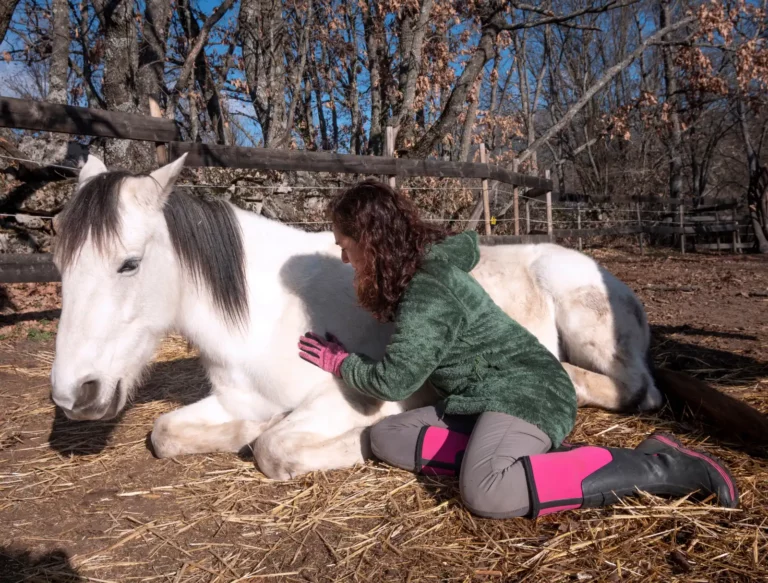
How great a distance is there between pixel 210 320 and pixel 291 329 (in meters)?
0.41

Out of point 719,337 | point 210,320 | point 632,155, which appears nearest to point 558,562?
point 210,320

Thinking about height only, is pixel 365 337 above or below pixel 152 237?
below

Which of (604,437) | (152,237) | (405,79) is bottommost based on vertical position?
(604,437)

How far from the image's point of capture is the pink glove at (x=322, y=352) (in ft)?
8.24

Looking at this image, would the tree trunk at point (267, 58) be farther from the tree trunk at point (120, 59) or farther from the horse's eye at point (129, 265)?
the horse's eye at point (129, 265)

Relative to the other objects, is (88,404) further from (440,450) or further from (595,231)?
(595,231)

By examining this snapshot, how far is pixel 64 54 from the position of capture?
8500 millimetres

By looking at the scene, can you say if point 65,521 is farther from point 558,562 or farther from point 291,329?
point 558,562

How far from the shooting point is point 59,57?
8.41 m

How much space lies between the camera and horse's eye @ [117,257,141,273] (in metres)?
2.25

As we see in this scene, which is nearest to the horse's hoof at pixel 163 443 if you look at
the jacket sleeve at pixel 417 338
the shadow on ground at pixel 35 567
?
the shadow on ground at pixel 35 567

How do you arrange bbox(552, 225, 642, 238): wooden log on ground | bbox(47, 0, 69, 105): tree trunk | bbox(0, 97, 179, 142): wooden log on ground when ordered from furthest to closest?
bbox(552, 225, 642, 238): wooden log on ground
bbox(47, 0, 69, 105): tree trunk
bbox(0, 97, 179, 142): wooden log on ground

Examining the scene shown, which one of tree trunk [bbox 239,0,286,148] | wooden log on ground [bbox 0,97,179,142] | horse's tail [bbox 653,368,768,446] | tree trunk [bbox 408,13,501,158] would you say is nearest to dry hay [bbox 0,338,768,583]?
horse's tail [bbox 653,368,768,446]

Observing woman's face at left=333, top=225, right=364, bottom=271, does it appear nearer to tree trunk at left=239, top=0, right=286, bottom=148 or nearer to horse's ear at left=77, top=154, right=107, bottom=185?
horse's ear at left=77, top=154, right=107, bottom=185
